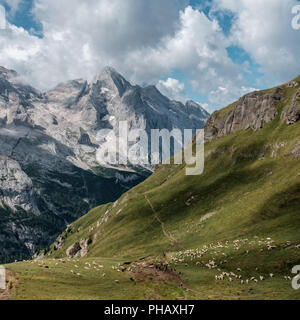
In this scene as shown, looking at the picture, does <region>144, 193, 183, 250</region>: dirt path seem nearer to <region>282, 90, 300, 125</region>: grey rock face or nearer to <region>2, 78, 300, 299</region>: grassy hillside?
<region>2, 78, 300, 299</region>: grassy hillside

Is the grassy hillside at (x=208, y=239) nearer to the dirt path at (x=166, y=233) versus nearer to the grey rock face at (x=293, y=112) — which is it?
the dirt path at (x=166, y=233)

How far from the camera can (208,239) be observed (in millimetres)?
101750

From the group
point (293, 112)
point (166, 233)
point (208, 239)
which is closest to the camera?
point (208, 239)

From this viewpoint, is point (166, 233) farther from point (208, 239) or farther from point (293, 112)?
point (293, 112)

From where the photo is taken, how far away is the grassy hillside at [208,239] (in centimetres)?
5097

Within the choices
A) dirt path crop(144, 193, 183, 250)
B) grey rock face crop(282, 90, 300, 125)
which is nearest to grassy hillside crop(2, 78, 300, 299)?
dirt path crop(144, 193, 183, 250)

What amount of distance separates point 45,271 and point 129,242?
85303mm

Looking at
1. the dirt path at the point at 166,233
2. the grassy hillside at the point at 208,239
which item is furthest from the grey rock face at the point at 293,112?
the dirt path at the point at 166,233

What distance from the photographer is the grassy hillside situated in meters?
51.0

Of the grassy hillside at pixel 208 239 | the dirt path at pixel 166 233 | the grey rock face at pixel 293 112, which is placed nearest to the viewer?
the grassy hillside at pixel 208 239

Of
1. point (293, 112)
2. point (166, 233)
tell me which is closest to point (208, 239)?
point (166, 233)

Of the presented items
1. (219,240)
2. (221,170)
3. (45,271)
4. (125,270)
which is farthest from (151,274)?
→ (221,170)

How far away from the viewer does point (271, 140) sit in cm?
16450
